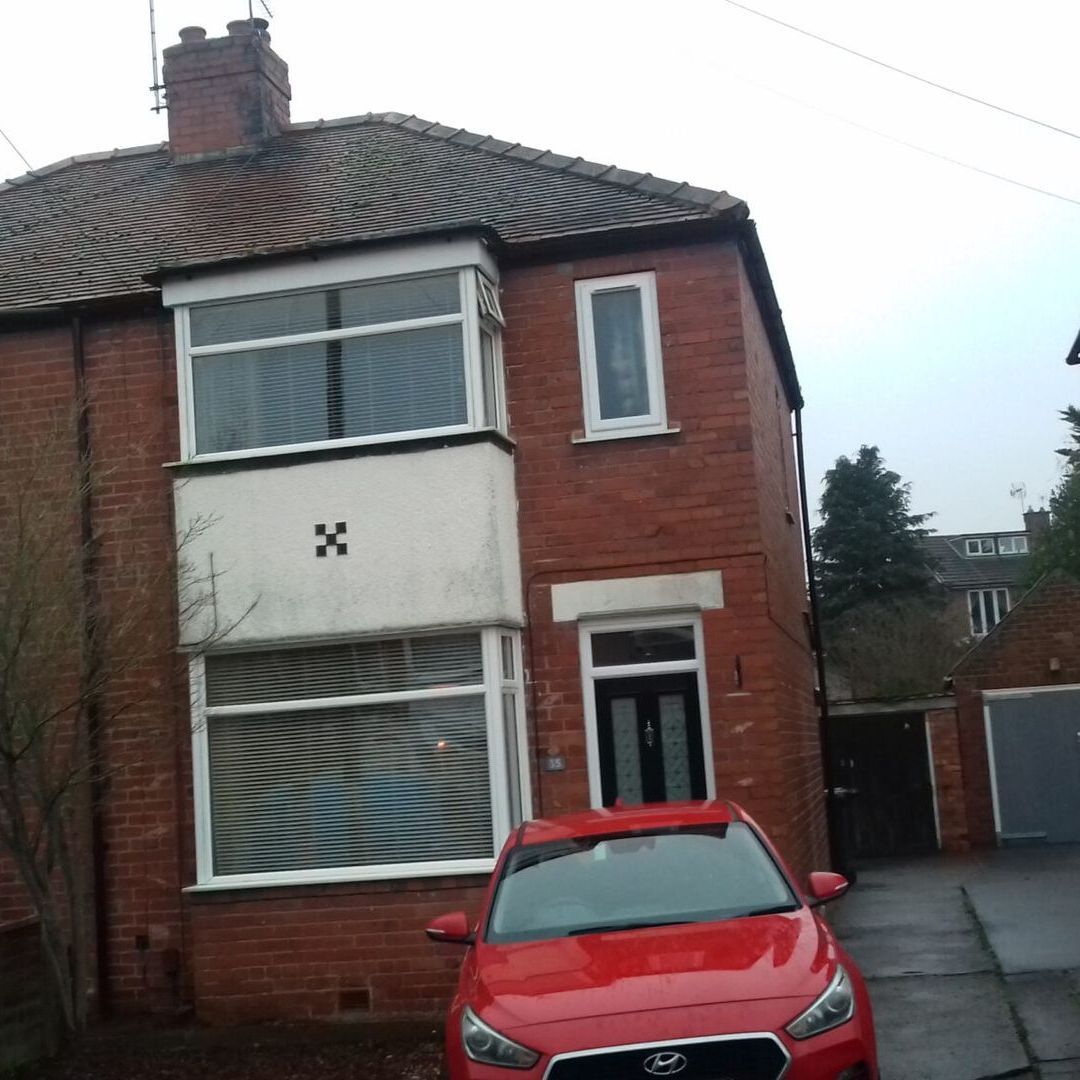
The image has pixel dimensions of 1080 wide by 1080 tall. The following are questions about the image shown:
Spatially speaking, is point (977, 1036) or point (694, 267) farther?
point (694, 267)

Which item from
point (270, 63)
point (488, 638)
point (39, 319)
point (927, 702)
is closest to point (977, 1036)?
point (488, 638)

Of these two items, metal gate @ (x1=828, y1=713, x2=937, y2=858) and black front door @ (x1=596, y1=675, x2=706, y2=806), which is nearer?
black front door @ (x1=596, y1=675, x2=706, y2=806)

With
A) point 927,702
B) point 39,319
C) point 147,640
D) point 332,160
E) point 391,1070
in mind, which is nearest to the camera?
point 391,1070

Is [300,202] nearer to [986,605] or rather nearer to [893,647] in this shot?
[893,647]

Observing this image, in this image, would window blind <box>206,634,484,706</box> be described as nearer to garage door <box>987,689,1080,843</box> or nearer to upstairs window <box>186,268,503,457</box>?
upstairs window <box>186,268,503,457</box>

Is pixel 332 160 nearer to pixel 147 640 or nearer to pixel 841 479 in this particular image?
pixel 147 640

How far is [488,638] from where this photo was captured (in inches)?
452

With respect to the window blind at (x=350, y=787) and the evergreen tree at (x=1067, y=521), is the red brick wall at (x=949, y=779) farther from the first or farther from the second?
the window blind at (x=350, y=787)

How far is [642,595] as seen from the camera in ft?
38.7

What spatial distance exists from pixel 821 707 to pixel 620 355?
24.9 feet

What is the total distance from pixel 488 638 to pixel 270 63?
25.8ft

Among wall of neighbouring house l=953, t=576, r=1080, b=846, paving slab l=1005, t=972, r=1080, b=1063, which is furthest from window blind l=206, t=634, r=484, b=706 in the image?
wall of neighbouring house l=953, t=576, r=1080, b=846

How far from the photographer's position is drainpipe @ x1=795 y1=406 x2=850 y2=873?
1747 centimetres

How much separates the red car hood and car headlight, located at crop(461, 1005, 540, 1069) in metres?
0.05
